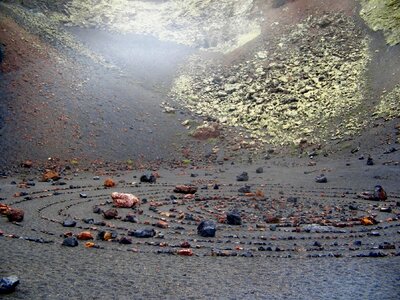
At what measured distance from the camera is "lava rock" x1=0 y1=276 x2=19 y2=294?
17.1 ft

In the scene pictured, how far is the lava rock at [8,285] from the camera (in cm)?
522

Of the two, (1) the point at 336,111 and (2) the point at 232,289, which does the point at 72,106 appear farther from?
(2) the point at 232,289

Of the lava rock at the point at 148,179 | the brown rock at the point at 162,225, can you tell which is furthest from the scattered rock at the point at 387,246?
the lava rock at the point at 148,179

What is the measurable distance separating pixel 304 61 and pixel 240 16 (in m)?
12.1

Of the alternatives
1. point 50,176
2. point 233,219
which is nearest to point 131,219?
point 233,219

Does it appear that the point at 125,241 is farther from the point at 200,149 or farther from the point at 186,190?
the point at 200,149

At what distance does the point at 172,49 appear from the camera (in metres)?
40.6

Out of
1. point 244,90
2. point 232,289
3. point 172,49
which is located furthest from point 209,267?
point 172,49

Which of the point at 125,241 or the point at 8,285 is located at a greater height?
the point at 125,241

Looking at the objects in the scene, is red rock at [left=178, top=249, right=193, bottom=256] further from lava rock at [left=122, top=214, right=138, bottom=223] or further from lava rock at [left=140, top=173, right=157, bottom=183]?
lava rock at [left=140, top=173, right=157, bottom=183]

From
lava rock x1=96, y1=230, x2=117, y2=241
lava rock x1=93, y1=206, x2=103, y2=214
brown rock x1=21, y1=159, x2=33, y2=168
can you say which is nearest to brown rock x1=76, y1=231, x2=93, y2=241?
lava rock x1=96, y1=230, x2=117, y2=241

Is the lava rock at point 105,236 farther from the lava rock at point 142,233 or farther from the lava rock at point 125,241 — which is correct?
the lava rock at point 142,233

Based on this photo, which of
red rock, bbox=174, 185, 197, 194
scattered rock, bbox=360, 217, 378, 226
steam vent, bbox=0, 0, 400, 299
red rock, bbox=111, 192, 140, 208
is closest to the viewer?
steam vent, bbox=0, 0, 400, 299

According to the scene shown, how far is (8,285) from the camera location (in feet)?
17.2
